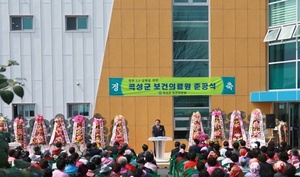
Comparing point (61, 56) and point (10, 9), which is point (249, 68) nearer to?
point (61, 56)

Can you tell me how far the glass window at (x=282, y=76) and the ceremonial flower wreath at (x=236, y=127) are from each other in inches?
76.0

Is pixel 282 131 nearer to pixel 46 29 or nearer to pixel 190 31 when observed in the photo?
pixel 190 31

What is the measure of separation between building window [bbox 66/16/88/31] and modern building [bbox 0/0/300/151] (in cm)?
4

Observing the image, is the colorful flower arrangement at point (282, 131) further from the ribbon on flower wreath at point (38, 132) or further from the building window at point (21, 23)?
the building window at point (21, 23)

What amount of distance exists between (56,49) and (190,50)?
488 cm

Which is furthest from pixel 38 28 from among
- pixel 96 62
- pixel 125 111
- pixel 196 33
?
pixel 196 33

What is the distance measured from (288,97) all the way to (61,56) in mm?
8051

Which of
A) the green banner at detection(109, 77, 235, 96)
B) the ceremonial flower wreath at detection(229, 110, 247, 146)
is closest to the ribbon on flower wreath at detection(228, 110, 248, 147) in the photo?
the ceremonial flower wreath at detection(229, 110, 247, 146)

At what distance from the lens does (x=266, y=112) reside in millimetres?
18453

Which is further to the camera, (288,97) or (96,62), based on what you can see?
(96,62)

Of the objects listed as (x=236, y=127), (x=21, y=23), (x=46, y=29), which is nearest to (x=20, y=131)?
(x=46, y=29)

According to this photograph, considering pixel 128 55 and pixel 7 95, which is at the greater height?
pixel 128 55

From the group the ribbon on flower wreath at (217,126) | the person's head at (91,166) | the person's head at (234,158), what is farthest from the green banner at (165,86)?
the person's head at (91,166)

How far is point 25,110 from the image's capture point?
18281mm
